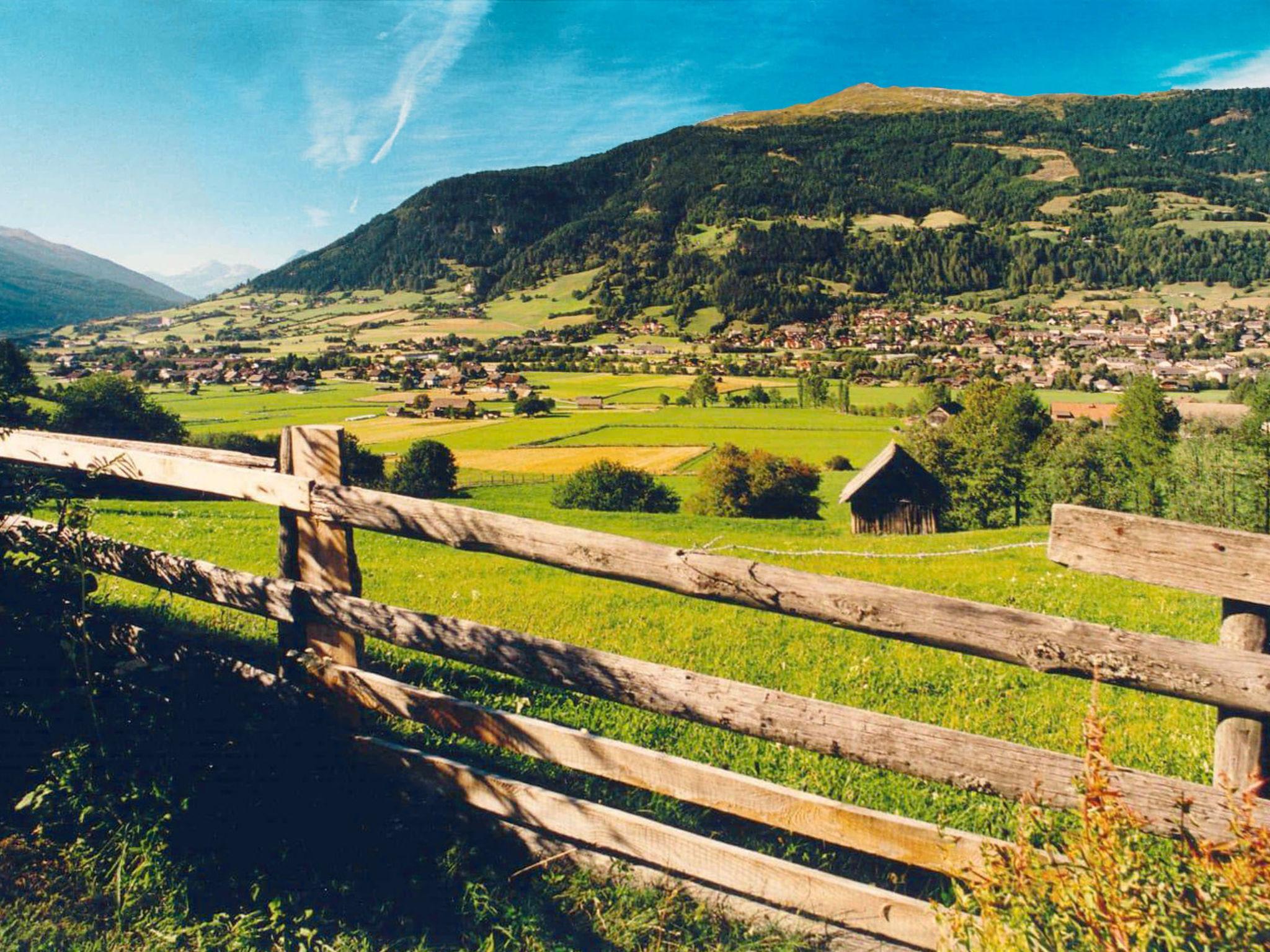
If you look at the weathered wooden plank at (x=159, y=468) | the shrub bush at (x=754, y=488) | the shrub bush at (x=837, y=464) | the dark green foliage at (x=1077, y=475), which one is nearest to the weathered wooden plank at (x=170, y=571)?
the weathered wooden plank at (x=159, y=468)

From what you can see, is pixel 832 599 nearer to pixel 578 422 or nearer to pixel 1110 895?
pixel 1110 895

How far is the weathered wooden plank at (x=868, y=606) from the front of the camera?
8.68 ft

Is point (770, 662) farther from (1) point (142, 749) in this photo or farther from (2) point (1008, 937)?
(1) point (142, 749)

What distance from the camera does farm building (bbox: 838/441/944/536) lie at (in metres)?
42.0

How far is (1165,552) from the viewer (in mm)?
2678

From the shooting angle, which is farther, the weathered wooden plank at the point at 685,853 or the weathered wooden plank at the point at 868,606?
the weathered wooden plank at the point at 685,853

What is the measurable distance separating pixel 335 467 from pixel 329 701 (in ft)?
4.89

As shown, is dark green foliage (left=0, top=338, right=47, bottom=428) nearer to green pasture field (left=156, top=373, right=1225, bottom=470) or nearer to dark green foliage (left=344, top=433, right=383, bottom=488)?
dark green foliage (left=344, top=433, right=383, bottom=488)

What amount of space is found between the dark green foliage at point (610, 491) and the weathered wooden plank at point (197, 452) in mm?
49291

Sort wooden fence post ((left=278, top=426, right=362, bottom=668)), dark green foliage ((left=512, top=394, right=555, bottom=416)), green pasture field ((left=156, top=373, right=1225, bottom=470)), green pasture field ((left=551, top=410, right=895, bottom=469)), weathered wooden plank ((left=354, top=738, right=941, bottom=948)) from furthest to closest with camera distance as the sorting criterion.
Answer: dark green foliage ((left=512, top=394, right=555, bottom=416))
green pasture field ((left=551, top=410, right=895, bottom=469))
green pasture field ((left=156, top=373, right=1225, bottom=470))
wooden fence post ((left=278, top=426, right=362, bottom=668))
weathered wooden plank ((left=354, top=738, right=941, bottom=948))

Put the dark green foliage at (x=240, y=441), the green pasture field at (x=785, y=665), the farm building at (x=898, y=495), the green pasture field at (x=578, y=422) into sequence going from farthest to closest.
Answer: the green pasture field at (x=578, y=422), the dark green foliage at (x=240, y=441), the farm building at (x=898, y=495), the green pasture field at (x=785, y=665)

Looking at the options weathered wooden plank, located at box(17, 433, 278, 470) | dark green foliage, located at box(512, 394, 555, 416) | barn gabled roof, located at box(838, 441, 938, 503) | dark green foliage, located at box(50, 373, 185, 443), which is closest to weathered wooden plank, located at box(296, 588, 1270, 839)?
weathered wooden plank, located at box(17, 433, 278, 470)

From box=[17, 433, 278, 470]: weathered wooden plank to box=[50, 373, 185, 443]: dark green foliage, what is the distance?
55094 millimetres

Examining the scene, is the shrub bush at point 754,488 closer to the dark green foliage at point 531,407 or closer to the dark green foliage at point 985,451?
the dark green foliage at point 985,451
